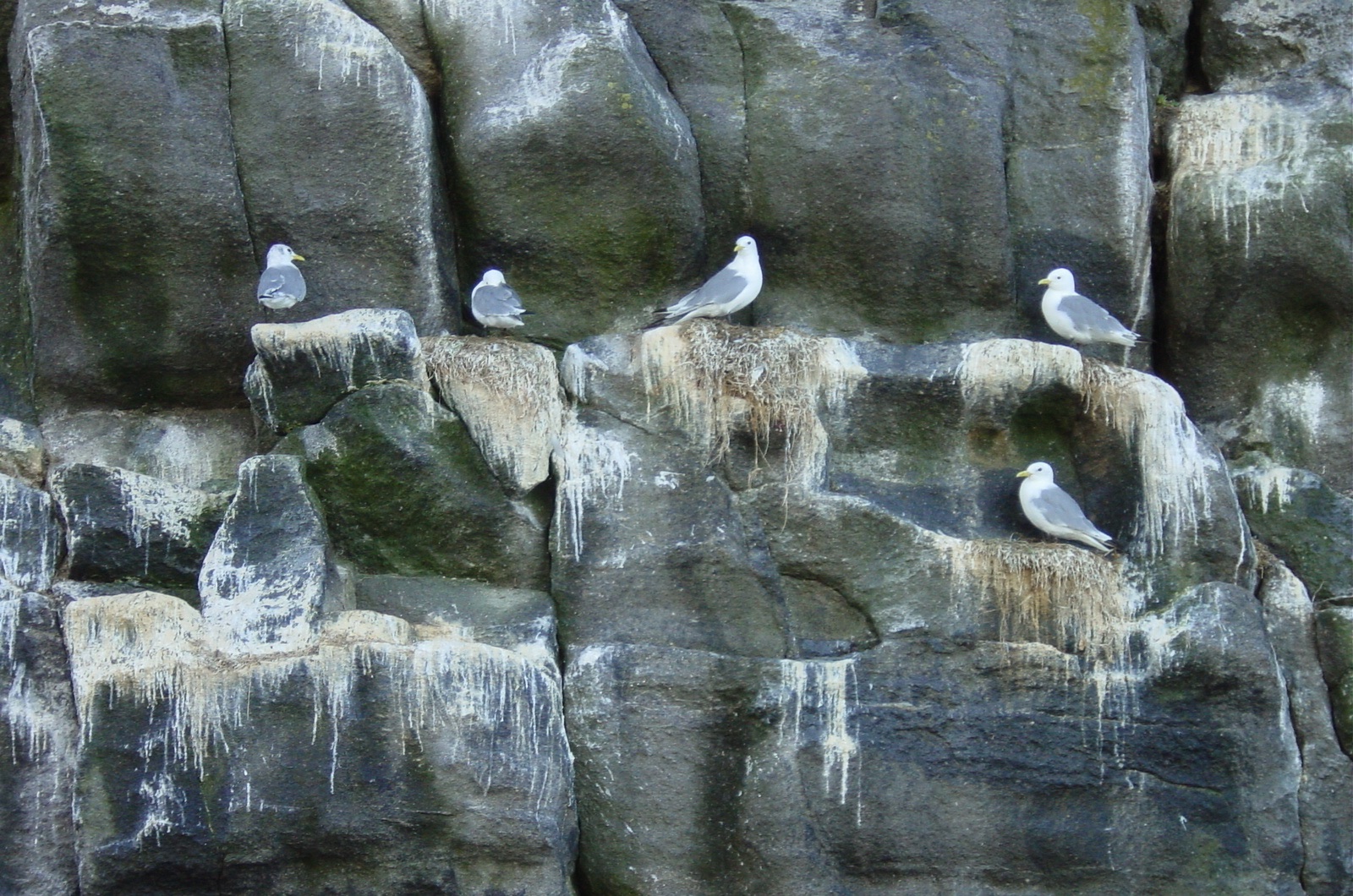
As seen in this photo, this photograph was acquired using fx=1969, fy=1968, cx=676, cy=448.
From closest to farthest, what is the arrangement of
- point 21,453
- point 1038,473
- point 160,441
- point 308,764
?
point 308,764
point 21,453
point 1038,473
point 160,441

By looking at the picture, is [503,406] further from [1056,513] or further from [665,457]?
[1056,513]

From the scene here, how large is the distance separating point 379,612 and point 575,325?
2.55 meters

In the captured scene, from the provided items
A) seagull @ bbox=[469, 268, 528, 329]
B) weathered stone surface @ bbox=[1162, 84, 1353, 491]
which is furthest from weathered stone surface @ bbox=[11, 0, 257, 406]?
weathered stone surface @ bbox=[1162, 84, 1353, 491]

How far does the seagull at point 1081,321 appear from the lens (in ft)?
36.2

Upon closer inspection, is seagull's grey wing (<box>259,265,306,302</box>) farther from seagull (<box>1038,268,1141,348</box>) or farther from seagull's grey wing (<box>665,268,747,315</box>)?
seagull (<box>1038,268,1141,348</box>)

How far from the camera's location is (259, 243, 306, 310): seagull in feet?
34.3

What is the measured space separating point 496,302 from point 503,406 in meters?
0.83

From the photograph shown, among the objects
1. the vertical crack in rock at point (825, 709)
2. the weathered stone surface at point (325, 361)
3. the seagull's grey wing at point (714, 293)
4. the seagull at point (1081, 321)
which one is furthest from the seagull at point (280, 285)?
the seagull at point (1081, 321)

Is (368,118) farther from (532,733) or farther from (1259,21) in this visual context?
(1259,21)

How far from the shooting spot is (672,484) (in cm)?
1018

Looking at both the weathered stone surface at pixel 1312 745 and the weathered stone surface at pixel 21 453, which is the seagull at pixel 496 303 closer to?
the weathered stone surface at pixel 21 453

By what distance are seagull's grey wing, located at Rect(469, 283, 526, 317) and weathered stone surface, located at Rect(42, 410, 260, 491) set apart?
1432 mm

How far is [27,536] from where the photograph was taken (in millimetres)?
9727

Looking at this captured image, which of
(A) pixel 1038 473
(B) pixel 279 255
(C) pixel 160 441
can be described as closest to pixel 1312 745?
(A) pixel 1038 473
